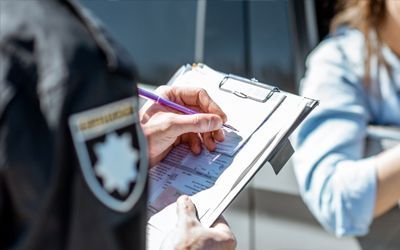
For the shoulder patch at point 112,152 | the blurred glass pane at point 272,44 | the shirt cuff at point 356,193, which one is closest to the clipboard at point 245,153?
the shoulder patch at point 112,152

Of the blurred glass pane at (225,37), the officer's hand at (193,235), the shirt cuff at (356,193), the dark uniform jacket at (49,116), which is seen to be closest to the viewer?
the dark uniform jacket at (49,116)

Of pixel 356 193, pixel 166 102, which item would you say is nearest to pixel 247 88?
pixel 166 102

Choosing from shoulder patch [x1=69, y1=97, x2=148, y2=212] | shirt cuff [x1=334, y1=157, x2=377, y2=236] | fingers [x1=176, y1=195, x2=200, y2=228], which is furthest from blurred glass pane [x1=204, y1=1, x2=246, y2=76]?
shoulder patch [x1=69, y1=97, x2=148, y2=212]

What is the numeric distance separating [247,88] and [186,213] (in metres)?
0.32

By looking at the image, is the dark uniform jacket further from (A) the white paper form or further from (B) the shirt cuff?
(B) the shirt cuff

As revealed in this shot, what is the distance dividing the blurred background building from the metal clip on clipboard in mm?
983

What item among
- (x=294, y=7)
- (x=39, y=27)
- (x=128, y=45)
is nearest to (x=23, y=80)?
(x=39, y=27)

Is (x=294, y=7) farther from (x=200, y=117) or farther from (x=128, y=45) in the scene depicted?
(x=200, y=117)

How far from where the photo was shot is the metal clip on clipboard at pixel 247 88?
1.30m

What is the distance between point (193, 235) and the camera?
105cm

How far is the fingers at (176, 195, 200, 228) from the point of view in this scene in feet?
3.57

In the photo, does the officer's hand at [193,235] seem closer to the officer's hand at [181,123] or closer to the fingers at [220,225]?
the fingers at [220,225]

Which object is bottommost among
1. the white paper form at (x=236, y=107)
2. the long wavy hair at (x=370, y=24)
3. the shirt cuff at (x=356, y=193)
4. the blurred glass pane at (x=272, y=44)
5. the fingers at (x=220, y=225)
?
the shirt cuff at (x=356, y=193)

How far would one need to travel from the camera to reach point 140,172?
2.37ft
